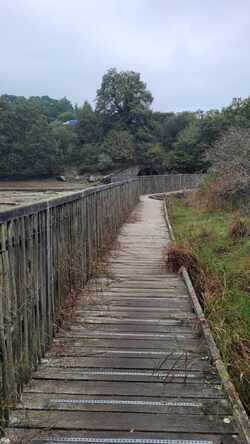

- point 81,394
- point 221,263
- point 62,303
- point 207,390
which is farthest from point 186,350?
point 221,263

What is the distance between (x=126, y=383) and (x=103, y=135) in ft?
158

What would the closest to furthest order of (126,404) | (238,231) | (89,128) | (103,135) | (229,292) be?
(126,404) → (229,292) → (238,231) → (103,135) → (89,128)

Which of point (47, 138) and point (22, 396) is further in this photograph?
point (47, 138)

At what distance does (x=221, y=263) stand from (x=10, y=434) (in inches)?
194

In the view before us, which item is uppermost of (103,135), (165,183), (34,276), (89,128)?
(89,128)

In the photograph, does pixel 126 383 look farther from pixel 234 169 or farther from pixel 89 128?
pixel 89 128

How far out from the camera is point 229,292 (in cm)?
527

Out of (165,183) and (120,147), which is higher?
(120,147)

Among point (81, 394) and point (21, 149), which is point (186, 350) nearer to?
point (81, 394)

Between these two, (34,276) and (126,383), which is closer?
(126,383)

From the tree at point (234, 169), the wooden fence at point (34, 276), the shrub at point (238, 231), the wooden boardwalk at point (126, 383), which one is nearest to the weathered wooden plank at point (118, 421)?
the wooden boardwalk at point (126, 383)

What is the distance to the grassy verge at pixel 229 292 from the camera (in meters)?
3.40

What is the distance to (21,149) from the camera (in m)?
50.2

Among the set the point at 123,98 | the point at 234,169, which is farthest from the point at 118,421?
the point at 123,98
